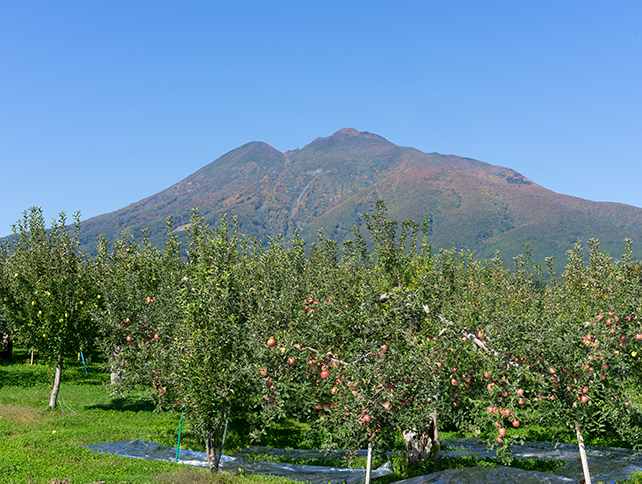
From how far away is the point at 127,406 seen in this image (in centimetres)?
2816

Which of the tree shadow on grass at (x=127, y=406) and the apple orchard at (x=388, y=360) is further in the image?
the tree shadow on grass at (x=127, y=406)

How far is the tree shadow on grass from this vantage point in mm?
27141

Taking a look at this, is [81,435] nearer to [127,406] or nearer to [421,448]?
[127,406]

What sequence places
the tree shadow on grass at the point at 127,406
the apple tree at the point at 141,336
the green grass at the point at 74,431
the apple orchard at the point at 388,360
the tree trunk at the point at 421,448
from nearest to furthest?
the apple orchard at the point at 388,360 < the green grass at the point at 74,431 < the apple tree at the point at 141,336 < the tree trunk at the point at 421,448 < the tree shadow on grass at the point at 127,406

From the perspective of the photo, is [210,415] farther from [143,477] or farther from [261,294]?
[261,294]

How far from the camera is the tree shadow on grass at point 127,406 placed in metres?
27.1

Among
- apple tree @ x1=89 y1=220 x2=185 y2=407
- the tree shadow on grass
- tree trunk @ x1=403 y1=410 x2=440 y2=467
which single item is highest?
apple tree @ x1=89 y1=220 x2=185 y2=407

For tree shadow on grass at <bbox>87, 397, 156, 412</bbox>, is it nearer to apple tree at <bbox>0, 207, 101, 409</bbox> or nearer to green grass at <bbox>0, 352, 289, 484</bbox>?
green grass at <bbox>0, 352, 289, 484</bbox>

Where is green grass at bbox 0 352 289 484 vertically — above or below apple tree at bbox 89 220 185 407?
below

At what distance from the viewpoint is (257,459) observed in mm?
19234

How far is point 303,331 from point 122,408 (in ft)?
63.2

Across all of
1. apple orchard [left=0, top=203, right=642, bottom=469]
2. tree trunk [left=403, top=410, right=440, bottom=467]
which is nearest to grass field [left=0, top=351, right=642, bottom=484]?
tree trunk [left=403, top=410, right=440, bottom=467]

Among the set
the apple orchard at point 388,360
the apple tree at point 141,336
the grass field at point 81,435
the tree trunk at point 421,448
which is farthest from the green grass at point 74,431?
the tree trunk at point 421,448

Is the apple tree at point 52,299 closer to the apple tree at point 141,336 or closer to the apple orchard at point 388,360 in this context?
the apple tree at point 141,336
